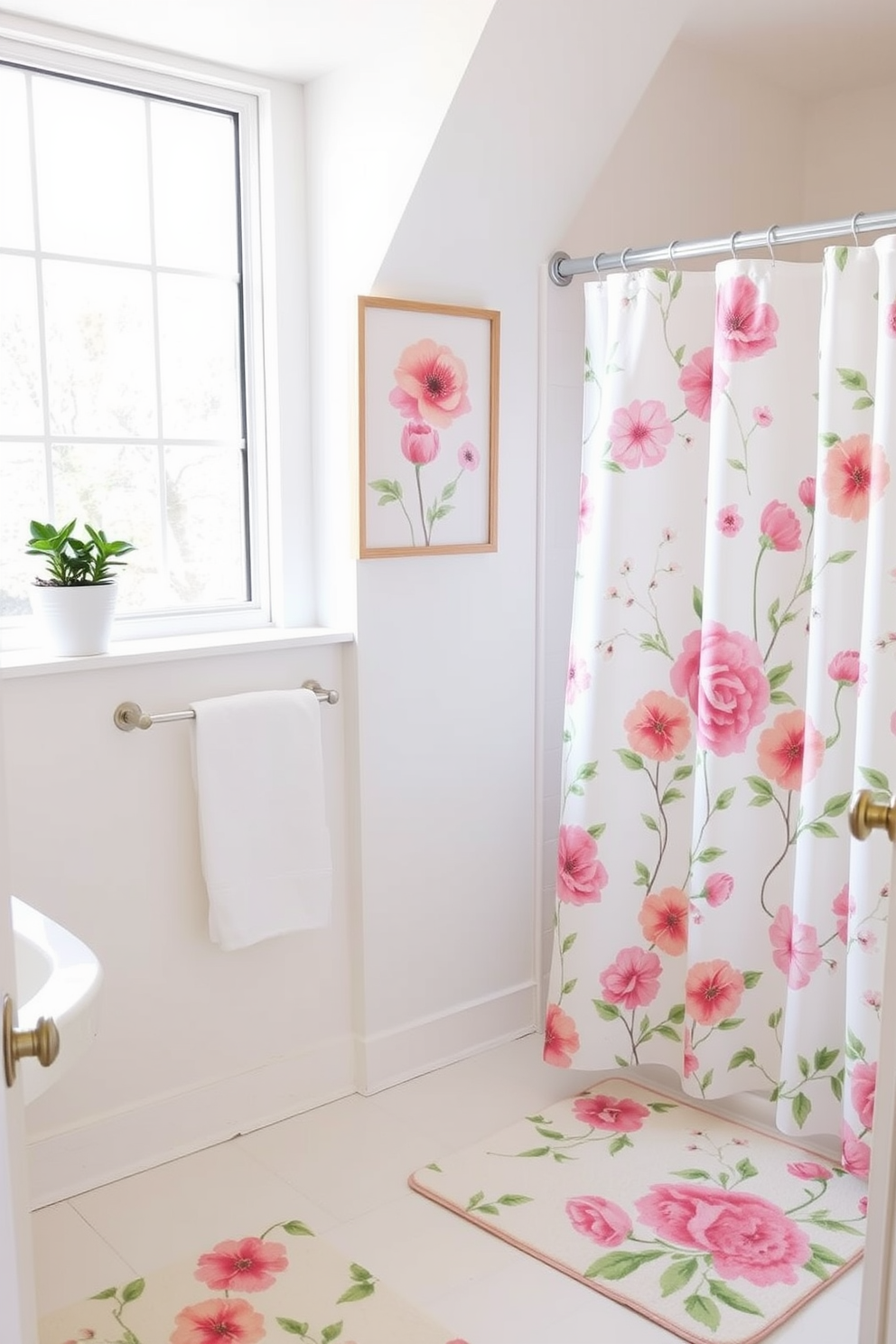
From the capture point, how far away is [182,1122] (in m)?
2.53

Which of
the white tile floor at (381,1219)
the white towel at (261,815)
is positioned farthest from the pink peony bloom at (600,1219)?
the white towel at (261,815)

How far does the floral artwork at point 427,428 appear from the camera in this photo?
2.59m

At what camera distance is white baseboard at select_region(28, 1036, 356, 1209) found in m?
2.37

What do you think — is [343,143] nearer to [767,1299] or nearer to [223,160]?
[223,160]

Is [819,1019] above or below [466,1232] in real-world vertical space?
above

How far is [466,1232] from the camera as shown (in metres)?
2.24

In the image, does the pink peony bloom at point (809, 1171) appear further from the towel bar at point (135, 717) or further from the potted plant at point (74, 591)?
the potted plant at point (74, 591)

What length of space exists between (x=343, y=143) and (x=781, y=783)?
153 cm

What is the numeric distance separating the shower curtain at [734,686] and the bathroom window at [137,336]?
737 millimetres

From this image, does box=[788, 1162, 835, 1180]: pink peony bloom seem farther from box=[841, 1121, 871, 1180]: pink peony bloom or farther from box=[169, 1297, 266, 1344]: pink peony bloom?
box=[169, 1297, 266, 1344]: pink peony bloom

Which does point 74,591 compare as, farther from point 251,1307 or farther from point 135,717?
point 251,1307

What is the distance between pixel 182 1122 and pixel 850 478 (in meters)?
1.76

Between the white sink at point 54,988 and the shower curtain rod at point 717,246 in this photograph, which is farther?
the shower curtain rod at point 717,246

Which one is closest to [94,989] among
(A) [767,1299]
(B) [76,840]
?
(B) [76,840]
